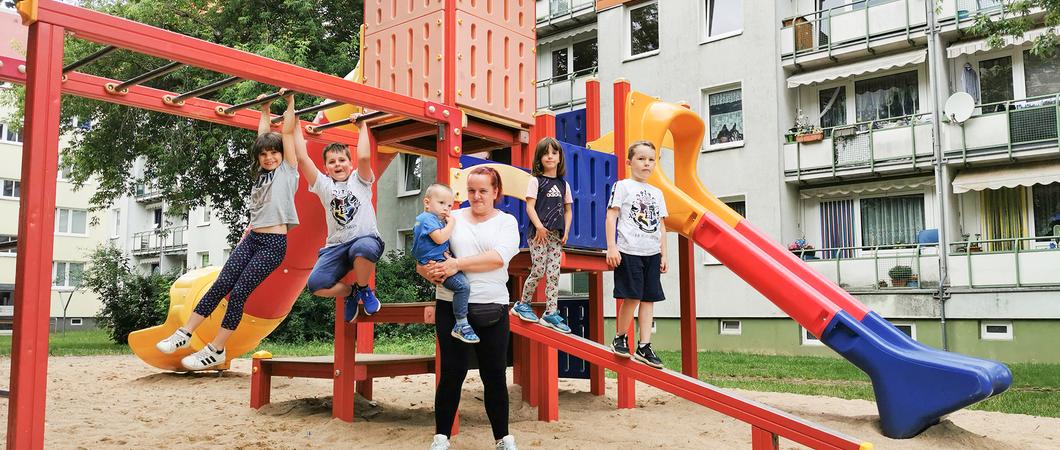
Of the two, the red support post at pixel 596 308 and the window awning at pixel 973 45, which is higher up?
the window awning at pixel 973 45

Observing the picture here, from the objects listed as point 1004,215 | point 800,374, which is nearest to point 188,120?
point 800,374

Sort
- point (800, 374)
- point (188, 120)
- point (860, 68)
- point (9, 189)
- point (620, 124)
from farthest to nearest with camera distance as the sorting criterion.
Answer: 1. point (9, 189)
2. point (188, 120)
3. point (860, 68)
4. point (800, 374)
5. point (620, 124)

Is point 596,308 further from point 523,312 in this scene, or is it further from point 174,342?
point 174,342

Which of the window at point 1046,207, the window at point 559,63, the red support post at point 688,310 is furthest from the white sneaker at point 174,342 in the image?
the window at point 559,63

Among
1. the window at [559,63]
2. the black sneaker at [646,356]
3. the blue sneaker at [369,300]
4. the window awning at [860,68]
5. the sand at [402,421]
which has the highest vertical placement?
the window at [559,63]

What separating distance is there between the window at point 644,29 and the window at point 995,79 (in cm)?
730

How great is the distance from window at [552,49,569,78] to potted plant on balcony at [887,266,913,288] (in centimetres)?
1042

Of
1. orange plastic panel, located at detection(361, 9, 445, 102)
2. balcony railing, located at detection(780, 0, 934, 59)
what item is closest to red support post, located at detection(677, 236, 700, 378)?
orange plastic panel, located at detection(361, 9, 445, 102)

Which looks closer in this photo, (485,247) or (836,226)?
(485,247)

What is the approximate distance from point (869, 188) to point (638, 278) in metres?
13.6

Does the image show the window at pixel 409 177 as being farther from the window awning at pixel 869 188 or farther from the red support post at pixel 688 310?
the red support post at pixel 688 310

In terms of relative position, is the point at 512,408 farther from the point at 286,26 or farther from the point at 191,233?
the point at 191,233

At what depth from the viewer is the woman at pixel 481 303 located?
4.98 metres

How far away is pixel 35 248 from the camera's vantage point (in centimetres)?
429
